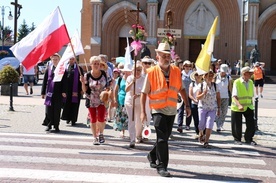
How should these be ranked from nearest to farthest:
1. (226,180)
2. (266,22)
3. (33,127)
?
(226,180) < (33,127) < (266,22)

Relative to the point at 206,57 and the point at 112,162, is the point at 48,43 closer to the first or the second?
the point at 112,162

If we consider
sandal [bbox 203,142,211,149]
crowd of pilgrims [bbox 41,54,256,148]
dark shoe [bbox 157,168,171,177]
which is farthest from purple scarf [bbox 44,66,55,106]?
dark shoe [bbox 157,168,171,177]

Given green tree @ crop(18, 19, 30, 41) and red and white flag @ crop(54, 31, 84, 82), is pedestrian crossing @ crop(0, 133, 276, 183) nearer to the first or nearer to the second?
red and white flag @ crop(54, 31, 84, 82)

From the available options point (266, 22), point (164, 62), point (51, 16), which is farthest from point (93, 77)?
point (266, 22)

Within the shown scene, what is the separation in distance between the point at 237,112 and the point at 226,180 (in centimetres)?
368

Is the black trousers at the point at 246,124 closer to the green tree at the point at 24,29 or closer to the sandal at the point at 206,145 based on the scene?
the sandal at the point at 206,145

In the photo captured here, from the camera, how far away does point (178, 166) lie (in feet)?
25.5

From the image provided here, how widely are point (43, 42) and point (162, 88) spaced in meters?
3.31

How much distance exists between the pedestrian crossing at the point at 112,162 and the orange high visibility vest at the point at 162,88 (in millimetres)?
1134

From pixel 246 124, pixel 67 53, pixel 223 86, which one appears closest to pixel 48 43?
pixel 67 53

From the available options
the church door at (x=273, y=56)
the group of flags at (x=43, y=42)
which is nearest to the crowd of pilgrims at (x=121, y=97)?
the group of flags at (x=43, y=42)

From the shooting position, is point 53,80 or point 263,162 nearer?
point 263,162

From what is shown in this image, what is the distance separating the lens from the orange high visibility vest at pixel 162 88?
23.5ft

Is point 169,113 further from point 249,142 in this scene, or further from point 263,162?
point 249,142
